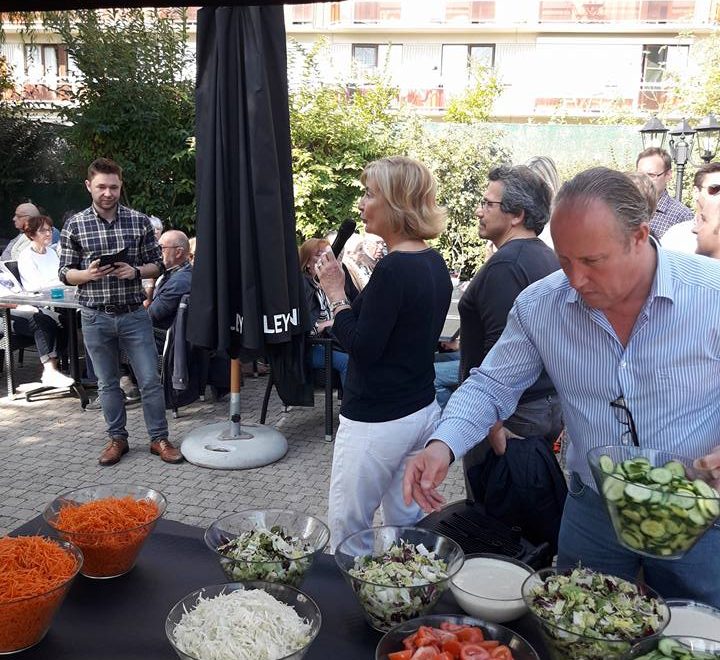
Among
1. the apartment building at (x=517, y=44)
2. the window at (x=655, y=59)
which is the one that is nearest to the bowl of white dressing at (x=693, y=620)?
the apartment building at (x=517, y=44)

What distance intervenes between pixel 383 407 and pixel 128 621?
1.30 metres

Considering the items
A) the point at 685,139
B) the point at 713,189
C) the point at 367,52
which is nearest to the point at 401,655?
the point at 713,189

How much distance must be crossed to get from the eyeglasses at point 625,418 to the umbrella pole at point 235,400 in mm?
3265

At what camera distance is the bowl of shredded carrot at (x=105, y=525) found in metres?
1.66

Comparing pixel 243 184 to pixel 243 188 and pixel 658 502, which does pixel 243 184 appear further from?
pixel 658 502

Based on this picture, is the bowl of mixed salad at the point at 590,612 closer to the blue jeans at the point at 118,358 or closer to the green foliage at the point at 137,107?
the blue jeans at the point at 118,358

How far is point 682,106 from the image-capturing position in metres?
16.1

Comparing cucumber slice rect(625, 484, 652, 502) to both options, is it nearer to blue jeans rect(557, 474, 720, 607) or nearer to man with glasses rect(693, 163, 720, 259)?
blue jeans rect(557, 474, 720, 607)

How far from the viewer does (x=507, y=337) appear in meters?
2.03

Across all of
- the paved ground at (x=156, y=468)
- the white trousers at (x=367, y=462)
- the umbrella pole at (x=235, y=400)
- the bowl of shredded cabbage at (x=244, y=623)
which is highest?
the bowl of shredded cabbage at (x=244, y=623)

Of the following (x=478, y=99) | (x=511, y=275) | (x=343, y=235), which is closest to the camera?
(x=511, y=275)

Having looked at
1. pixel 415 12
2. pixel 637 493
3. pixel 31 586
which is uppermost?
pixel 415 12

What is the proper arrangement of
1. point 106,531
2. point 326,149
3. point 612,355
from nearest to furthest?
point 106,531
point 612,355
point 326,149

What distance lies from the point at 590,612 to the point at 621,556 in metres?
0.57
